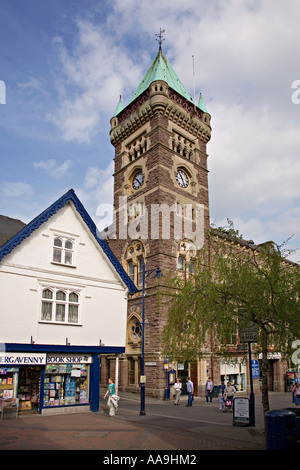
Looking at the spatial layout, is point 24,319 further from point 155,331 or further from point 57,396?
point 155,331

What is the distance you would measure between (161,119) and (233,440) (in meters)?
26.6

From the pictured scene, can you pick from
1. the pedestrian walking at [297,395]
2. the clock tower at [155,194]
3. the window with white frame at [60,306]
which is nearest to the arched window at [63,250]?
the window with white frame at [60,306]

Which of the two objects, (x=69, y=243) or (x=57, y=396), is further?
(x=69, y=243)

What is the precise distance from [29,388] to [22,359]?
197 centimetres

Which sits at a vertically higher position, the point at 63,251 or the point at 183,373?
the point at 63,251

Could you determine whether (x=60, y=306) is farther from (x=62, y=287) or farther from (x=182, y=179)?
(x=182, y=179)

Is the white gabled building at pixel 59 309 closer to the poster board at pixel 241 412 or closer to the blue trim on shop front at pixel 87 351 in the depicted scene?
the blue trim on shop front at pixel 87 351

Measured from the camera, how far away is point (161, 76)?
35250 mm

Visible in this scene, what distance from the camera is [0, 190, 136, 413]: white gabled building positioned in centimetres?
1722

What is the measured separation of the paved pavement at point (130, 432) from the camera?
11172 mm

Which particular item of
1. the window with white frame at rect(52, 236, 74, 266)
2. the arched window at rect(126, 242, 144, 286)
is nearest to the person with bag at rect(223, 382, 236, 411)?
the window with white frame at rect(52, 236, 74, 266)

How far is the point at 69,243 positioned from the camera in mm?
20375

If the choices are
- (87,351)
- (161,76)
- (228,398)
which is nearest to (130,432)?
(87,351)
